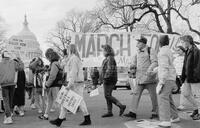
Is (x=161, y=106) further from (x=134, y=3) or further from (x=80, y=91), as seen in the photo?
(x=134, y=3)

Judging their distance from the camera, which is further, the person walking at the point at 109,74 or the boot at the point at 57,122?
A: the person walking at the point at 109,74

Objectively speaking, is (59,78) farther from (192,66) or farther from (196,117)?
(196,117)

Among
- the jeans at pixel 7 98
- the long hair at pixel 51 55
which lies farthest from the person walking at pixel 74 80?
the jeans at pixel 7 98

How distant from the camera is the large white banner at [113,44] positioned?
8812mm

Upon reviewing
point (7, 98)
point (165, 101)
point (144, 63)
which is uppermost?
point (144, 63)

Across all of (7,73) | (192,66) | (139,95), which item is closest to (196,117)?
(192,66)

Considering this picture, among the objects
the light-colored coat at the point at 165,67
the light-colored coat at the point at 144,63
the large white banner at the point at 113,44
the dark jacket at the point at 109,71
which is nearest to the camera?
the light-colored coat at the point at 165,67

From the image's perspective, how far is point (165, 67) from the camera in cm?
600

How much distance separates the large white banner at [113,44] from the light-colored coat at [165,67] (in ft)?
8.73

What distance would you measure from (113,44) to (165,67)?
10.6ft

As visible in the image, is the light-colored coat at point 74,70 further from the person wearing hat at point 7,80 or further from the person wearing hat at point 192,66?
the person wearing hat at point 192,66

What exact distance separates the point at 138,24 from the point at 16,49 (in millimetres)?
22541

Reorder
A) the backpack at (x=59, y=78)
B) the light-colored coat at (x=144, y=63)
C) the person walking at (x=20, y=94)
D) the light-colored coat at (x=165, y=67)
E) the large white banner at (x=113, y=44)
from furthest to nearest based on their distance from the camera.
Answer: the person walking at (x=20, y=94) → the large white banner at (x=113, y=44) → the backpack at (x=59, y=78) → the light-colored coat at (x=144, y=63) → the light-colored coat at (x=165, y=67)

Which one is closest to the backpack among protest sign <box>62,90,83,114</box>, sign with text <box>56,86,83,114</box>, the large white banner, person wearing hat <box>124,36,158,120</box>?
sign with text <box>56,86,83,114</box>
